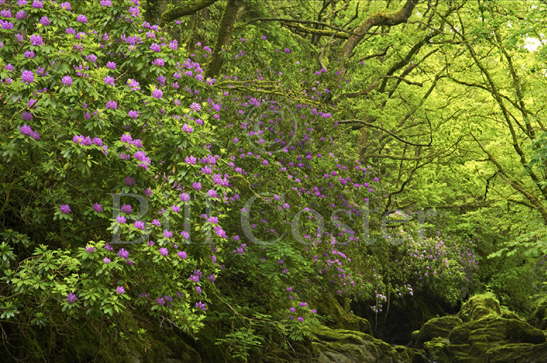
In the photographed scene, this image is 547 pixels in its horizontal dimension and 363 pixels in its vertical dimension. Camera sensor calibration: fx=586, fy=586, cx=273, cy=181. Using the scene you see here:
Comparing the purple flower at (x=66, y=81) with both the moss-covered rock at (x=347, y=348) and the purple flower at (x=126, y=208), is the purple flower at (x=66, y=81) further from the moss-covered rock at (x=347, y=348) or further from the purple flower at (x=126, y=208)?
the moss-covered rock at (x=347, y=348)

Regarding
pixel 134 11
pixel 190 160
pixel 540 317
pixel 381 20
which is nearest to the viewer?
Result: pixel 190 160

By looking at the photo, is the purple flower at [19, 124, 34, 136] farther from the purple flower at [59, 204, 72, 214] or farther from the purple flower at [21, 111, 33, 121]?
the purple flower at [59, 204, 72, 214]

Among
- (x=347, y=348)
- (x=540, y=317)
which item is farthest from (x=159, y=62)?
(x=540, y=317)

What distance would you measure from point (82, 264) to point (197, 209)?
1.36 m

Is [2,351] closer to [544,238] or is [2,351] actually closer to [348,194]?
[348,194]

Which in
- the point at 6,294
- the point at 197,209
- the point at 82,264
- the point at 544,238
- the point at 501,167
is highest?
the point at 501,167

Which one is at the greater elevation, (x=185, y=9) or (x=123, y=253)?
(x=185, y=9)

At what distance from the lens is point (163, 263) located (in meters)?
5.24

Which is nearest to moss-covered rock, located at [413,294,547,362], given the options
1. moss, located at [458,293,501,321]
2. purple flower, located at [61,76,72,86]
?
moss, located at [458,293,501,321]

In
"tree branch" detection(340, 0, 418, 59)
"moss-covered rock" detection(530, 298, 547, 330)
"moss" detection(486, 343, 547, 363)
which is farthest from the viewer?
"moss-covered rock" detection(530, 298, 547, 330)

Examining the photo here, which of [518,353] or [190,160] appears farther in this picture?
[518,353]

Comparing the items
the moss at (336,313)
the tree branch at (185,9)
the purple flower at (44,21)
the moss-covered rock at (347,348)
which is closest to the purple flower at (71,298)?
the purple flower at (44,21)

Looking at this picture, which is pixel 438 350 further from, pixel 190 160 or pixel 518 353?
pixel 190 160

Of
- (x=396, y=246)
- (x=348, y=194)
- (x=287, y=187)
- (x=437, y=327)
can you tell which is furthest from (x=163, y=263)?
(x=437, y=327)
